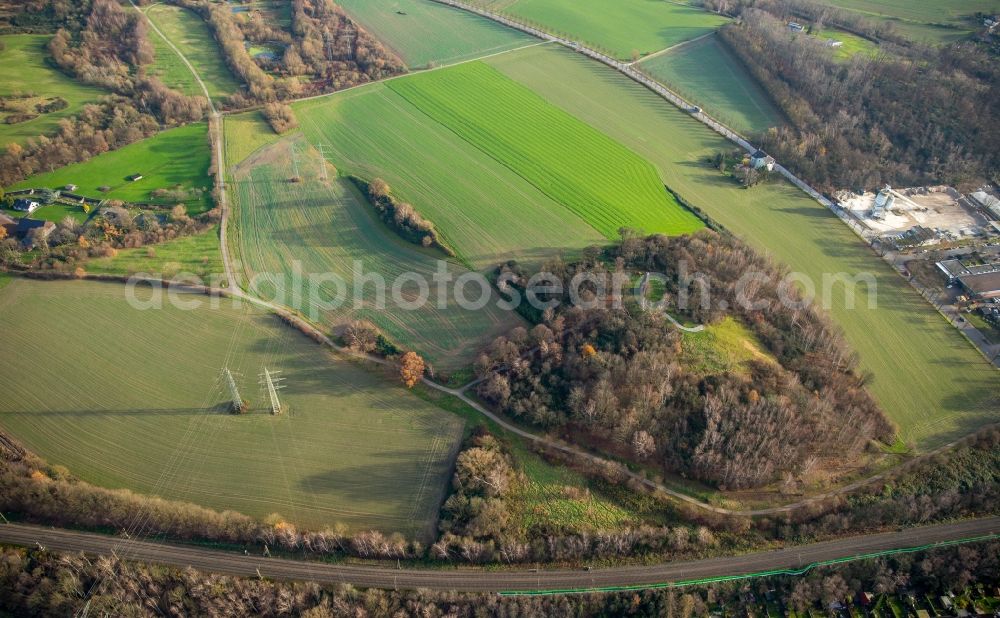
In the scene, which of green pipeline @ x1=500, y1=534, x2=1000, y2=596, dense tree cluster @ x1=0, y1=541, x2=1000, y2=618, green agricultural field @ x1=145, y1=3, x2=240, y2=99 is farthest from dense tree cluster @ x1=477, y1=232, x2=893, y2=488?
green agricultural field @ x1=145, y1=3, x2=240, y2=99

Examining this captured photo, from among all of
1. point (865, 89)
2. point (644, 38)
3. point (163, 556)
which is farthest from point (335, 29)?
point (163, 556)

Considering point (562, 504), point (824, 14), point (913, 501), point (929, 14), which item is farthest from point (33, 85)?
point (929, 14)

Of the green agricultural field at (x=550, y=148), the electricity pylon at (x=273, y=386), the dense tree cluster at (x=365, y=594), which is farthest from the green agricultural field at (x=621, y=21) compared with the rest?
the dense tree cluster at (x=365, y=594)

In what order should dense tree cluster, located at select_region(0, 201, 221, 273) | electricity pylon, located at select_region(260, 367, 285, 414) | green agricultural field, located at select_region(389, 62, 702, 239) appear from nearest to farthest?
electricity pylon, located at select_region(260, 367, 285, 414) → dense tree cluster, located at select_region(0, 201, 221, 273) → green agricultural field, located at select_region(389, 62, 702, 239)

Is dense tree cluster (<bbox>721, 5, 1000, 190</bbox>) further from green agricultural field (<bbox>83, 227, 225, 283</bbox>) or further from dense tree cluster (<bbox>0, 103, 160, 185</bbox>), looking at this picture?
dense tree cluster (<bbox>0, 103, 160, 185</bbox>)

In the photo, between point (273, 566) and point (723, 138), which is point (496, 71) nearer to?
point (723, 138)

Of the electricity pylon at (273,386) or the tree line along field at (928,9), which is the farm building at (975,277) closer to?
the electricity pylon at (273,386)
